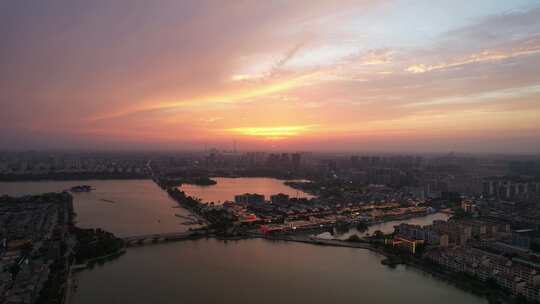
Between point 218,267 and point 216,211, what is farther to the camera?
point 216,211

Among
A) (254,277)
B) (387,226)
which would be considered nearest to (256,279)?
(254,277)

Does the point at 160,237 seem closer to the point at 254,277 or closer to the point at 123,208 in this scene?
the point at 254,277

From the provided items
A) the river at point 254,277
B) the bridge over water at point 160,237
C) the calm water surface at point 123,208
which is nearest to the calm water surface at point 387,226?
the river at point 254,277

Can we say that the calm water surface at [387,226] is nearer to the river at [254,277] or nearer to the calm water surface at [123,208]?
the river at [254,277]

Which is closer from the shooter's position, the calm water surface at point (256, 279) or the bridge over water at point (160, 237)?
the calm water surface at point (256, 279)

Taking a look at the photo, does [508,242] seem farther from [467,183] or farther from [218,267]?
[467,183]

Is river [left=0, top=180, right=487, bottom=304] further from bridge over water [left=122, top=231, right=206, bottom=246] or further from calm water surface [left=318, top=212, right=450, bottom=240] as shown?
calm water surface [left=318, top=212, right=450, bottom=240]

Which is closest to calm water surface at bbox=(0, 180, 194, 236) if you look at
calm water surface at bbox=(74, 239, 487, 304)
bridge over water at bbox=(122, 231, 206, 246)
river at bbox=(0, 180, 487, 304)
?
bridge over water at bbox=(122, 231, 206, 246)

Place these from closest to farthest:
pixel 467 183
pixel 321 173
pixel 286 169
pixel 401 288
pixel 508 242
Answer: pixel 401 288 → pixel 508 242 → pixel 467 183 → pixel 321 173 → pixel 286 169

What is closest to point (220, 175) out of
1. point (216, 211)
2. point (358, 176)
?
point (358, 176)
